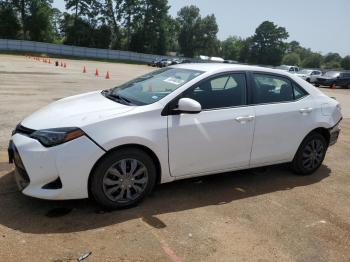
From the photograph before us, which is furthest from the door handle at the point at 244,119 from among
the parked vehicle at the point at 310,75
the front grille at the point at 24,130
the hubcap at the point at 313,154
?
the parked vehicle at the point at 310,75

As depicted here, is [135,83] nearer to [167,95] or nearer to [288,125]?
[167,95]

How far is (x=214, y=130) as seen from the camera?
4504 mm

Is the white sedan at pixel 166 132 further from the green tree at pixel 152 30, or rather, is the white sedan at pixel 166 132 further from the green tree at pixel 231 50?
→ the green tree at pixel 231 50

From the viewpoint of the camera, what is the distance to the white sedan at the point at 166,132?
3.78 m

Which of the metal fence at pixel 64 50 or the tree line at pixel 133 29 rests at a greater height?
the tree line at pixel 133 29

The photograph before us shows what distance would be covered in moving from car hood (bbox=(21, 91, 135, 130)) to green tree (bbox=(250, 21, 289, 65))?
9628 cm

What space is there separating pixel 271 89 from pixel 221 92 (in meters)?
0.86

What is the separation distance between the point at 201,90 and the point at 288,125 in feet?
4.68

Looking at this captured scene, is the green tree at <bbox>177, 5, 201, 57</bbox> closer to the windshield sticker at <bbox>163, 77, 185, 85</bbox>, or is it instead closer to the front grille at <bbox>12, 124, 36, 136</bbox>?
the windshield sticker at <bbox>163, 77, 185, 85</bbox>

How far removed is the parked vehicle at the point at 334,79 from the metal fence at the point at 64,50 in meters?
42.3

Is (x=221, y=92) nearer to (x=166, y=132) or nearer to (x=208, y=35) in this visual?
(x=166, y=132)

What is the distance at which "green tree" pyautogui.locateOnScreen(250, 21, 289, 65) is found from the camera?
97.4 m

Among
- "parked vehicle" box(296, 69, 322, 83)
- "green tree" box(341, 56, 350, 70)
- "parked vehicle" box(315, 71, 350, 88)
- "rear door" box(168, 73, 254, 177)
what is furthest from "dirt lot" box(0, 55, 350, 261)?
"green tree" box(341, 56, 350, 70)

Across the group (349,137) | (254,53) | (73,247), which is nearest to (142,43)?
(254,53)
